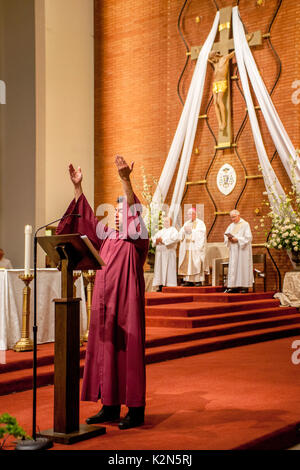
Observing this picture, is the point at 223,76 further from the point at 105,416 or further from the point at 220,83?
the point at 105,416

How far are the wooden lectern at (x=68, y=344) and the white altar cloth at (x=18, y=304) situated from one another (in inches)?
94.6

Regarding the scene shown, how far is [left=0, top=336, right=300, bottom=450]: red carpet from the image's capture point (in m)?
3.42

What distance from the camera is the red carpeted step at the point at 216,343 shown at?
648 centimetres

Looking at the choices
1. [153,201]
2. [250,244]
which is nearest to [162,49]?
[153,201]

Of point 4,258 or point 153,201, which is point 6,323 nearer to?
point 4,258

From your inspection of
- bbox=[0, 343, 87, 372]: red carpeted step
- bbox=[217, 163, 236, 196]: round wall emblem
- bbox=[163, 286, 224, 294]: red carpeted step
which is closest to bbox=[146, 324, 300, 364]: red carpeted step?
bbox=[0, 343, 87, 372]: red carpeted step

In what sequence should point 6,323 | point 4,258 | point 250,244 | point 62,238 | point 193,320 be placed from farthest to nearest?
point 250,244
point 4,258
point 193,320
point 6,323
point 62,238

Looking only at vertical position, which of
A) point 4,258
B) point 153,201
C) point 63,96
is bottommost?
point 4,258

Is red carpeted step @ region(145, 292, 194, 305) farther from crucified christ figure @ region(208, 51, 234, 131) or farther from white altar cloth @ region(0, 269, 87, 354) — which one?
crucified christ figure @ region(208, 51, 234, 131)

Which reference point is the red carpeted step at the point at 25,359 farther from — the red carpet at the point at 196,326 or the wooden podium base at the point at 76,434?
the wooden podium base at the point at 76,434

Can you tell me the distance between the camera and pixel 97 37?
13.8m

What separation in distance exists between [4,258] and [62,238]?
6.63 metres

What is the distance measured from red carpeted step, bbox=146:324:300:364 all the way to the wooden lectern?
2.86 m

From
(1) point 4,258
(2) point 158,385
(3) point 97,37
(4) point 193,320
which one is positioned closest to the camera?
(2) point 158,385
